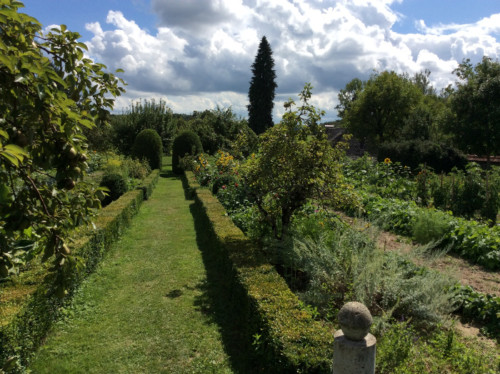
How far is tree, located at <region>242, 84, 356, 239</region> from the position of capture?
5.54 meters

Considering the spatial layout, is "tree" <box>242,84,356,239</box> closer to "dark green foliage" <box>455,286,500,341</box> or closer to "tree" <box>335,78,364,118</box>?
"dark green foliage" <box>455,286,500,341</box>

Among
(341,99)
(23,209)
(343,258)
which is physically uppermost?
(341,99)

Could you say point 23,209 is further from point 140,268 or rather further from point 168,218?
point 168,218

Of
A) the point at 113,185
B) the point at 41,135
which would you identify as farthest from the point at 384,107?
the point at 41,135

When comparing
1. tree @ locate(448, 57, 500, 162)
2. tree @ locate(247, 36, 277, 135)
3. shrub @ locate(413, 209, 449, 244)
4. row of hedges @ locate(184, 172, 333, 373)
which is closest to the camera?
row of hedges @ locate(184, 172, 333, 373)

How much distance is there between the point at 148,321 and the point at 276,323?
195 centimetres

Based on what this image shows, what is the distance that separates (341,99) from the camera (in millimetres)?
53375

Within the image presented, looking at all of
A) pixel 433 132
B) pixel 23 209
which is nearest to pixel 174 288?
pixel 23 209

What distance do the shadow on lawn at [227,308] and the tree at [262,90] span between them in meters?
34.2

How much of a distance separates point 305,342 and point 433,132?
2530 cm

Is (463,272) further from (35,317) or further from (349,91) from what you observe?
(349,91)

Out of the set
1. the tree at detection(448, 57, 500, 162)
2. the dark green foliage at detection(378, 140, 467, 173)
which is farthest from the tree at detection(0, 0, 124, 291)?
the tree at detection(448, 57, 500, 162)

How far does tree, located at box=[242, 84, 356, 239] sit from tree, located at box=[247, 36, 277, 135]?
112 ft

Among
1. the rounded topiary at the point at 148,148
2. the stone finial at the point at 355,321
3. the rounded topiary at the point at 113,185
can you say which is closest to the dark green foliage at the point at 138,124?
the rounded topiary at the point at 148,148
